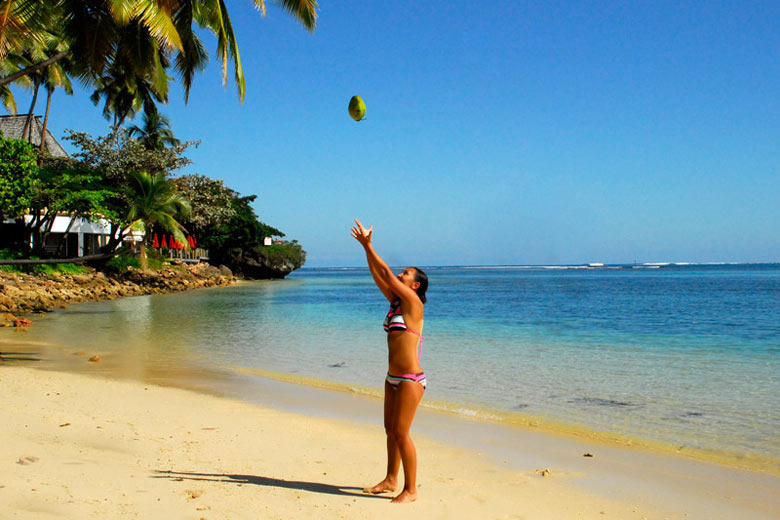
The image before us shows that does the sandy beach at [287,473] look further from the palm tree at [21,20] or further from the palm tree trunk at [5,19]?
the palm tree at [21,20]

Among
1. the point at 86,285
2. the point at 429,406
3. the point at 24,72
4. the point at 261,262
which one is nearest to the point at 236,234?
the point at 261,262

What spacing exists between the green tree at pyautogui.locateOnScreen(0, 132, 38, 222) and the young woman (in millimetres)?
21910

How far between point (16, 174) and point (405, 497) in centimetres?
2301

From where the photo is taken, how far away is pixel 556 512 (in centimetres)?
430

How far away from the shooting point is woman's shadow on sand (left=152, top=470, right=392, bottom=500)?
444cm

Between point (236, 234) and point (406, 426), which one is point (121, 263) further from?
point (406, 426)

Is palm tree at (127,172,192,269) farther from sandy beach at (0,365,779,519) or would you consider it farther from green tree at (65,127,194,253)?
sandy beach at (0,365,779,519)

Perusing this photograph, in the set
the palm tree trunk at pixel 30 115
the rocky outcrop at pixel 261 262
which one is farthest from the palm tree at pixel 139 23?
the rocky outcrop at pixel 261 262

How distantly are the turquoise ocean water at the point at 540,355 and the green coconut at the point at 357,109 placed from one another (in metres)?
3.96

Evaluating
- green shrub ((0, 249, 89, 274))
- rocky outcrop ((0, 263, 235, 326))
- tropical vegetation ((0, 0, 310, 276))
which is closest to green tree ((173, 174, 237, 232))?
tropical vegetation ((0, 0, 310, 276))

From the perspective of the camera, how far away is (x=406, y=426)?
13.4 feet

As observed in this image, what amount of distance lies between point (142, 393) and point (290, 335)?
874 cm

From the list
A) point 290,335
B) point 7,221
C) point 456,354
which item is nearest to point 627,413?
point 456,354

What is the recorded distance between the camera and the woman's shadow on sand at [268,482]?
175 inches
